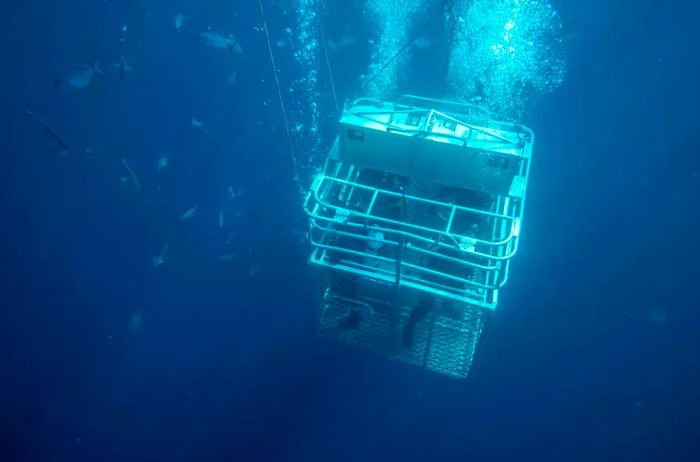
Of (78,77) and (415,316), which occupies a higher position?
(78,77)

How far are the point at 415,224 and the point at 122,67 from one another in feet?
8.16

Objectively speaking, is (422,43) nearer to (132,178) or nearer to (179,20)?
(179,20)

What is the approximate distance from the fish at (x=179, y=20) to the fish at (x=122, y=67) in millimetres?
499

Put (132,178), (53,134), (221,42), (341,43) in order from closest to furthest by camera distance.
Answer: (53,134) → (132,178) → (221,42) → (341,43)

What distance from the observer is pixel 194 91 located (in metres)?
3.93

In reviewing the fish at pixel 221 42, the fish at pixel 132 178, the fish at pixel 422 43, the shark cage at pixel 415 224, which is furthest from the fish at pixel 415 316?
the fish at pixel 422 43

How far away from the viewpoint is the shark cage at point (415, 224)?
222 cm

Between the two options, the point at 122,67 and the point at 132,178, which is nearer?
the point at 122,67

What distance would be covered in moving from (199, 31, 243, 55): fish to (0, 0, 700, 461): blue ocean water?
0.23 feet

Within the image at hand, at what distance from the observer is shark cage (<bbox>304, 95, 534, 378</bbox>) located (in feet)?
7.29

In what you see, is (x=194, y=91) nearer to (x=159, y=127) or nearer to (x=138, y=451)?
(x=159, y=127)

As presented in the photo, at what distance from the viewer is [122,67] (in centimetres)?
338

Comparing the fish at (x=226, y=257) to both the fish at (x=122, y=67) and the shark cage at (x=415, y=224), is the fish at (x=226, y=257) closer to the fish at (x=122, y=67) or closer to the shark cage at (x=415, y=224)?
the fish at (x=122, y=67)

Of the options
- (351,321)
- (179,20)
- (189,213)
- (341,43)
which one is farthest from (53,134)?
(341,43)
